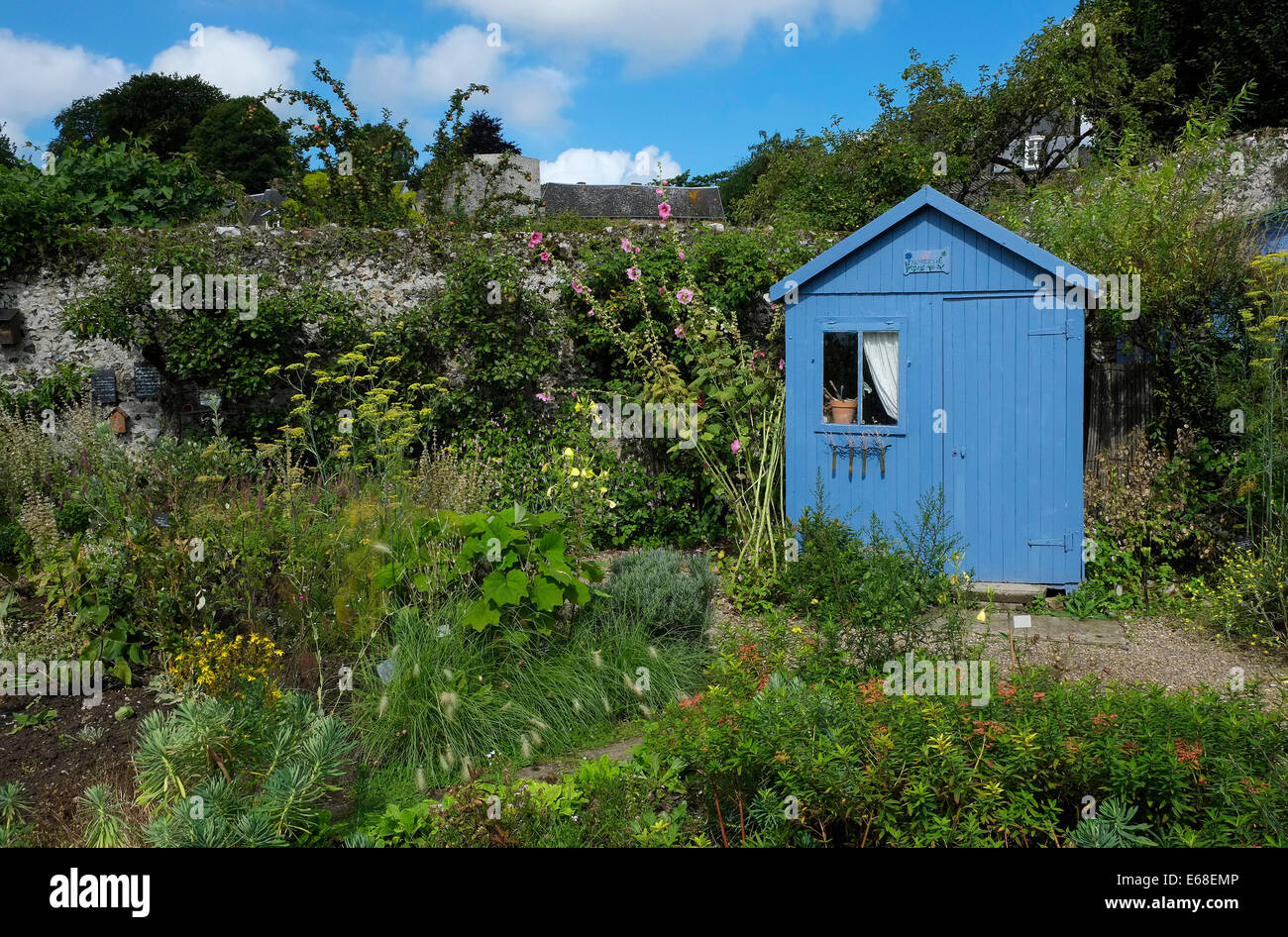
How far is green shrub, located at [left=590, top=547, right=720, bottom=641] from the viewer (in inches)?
203

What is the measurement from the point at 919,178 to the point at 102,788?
11.4 metres

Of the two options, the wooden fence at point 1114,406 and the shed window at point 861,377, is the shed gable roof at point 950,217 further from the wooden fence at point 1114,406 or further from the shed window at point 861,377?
the wooden fence at point 1114,406

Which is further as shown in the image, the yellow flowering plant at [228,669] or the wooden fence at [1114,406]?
the wooden fence at [1114,406]

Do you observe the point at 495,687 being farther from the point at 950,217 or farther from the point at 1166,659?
the point at 950,217

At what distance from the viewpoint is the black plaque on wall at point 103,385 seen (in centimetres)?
816

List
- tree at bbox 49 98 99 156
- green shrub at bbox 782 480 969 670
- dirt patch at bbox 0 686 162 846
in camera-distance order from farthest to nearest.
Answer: tree at bbox 49 98 99 156
green shrub at bbox 782 480 969 670
dirt patch at bbox 0 686 162 846

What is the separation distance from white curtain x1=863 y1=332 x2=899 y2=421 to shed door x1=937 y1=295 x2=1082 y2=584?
0.35m

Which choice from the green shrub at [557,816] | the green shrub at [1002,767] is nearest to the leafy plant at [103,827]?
the green shrub at [557,816]

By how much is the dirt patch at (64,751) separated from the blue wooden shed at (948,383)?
466cm

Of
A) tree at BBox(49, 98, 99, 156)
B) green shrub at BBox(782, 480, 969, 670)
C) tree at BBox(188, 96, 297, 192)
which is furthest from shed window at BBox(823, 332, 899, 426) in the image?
tree at BBox(49, 98, 99, 156)

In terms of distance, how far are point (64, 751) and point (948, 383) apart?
5.80 m

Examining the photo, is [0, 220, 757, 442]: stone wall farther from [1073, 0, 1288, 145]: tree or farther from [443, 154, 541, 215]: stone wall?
[1073, 0, 1288, 145]: tree

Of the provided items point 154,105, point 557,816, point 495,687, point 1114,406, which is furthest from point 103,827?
point 154,105
